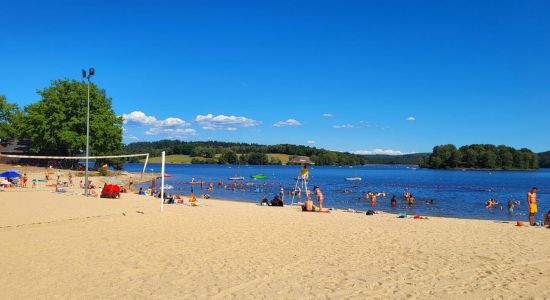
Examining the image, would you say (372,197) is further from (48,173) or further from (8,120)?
(8,120)

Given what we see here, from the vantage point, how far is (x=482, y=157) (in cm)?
13925

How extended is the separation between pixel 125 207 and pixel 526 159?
157 m

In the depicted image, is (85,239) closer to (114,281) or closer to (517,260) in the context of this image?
(114,281)

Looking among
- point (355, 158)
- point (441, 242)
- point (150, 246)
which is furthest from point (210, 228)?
point (355, 158)

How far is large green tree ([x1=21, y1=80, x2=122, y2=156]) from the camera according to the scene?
4859 centimetres

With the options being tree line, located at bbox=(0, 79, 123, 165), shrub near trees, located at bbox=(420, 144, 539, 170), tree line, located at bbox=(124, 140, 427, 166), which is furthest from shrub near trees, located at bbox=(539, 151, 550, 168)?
tree line, located at bbox=(0, 79, 123, 165)

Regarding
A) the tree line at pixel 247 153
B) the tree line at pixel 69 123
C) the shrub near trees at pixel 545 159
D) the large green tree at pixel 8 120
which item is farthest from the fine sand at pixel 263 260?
the shrub near trees at pixel 545 159

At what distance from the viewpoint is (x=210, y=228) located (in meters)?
13.2

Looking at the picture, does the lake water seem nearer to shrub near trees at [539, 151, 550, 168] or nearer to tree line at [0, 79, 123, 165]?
tree line at [0, 79, 123, 165]

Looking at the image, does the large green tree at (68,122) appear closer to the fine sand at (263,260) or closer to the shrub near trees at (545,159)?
the fine sand at (263,260)

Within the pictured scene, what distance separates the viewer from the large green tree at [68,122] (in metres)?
48.6

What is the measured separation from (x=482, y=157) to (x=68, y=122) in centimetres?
13104

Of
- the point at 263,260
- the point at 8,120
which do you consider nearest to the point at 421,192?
the point at 263,260

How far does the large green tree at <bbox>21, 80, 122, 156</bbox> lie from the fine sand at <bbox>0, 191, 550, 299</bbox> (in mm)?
37028
